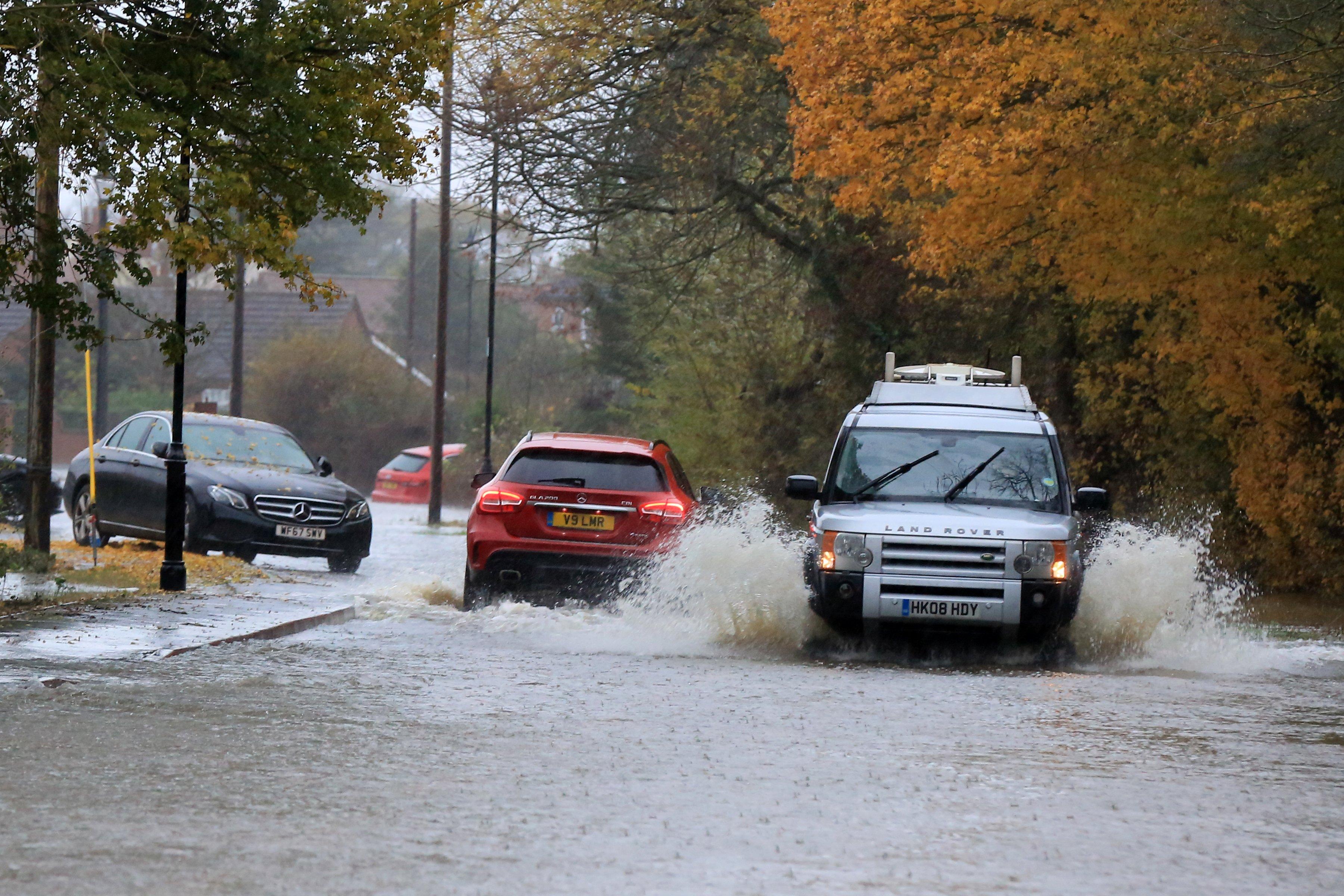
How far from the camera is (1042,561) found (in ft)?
44.2

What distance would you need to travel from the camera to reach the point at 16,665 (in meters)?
11.8

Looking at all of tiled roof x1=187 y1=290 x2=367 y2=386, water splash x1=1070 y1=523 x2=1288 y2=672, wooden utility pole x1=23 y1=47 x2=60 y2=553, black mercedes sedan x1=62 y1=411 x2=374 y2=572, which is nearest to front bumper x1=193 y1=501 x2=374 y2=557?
black mercedes sedan x1=62 y1=411 x2=374 y2=572

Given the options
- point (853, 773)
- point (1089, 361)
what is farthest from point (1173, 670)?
point (1089, 361)

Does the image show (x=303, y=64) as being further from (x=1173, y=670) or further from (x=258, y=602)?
(x=1173, y=670)

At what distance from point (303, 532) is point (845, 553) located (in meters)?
10.3

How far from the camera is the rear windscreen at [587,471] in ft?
54.4

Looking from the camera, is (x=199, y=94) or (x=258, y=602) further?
(x=258, y=602)

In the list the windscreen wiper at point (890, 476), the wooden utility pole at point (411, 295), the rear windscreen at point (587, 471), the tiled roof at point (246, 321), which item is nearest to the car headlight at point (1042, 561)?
the windscreen wiper at point (890, 476)

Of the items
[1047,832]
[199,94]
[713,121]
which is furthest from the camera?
[713,121]

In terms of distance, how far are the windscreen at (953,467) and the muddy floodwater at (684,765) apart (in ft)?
3.13

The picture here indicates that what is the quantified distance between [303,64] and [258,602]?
16.7ft

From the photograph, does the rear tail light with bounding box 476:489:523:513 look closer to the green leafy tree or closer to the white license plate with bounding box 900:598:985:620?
the green leafy tree

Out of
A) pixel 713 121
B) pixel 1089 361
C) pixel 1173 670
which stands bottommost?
pixel 1173 670

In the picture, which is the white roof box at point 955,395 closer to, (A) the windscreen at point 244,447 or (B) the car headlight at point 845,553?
(B) the car headlight at point 845,553
